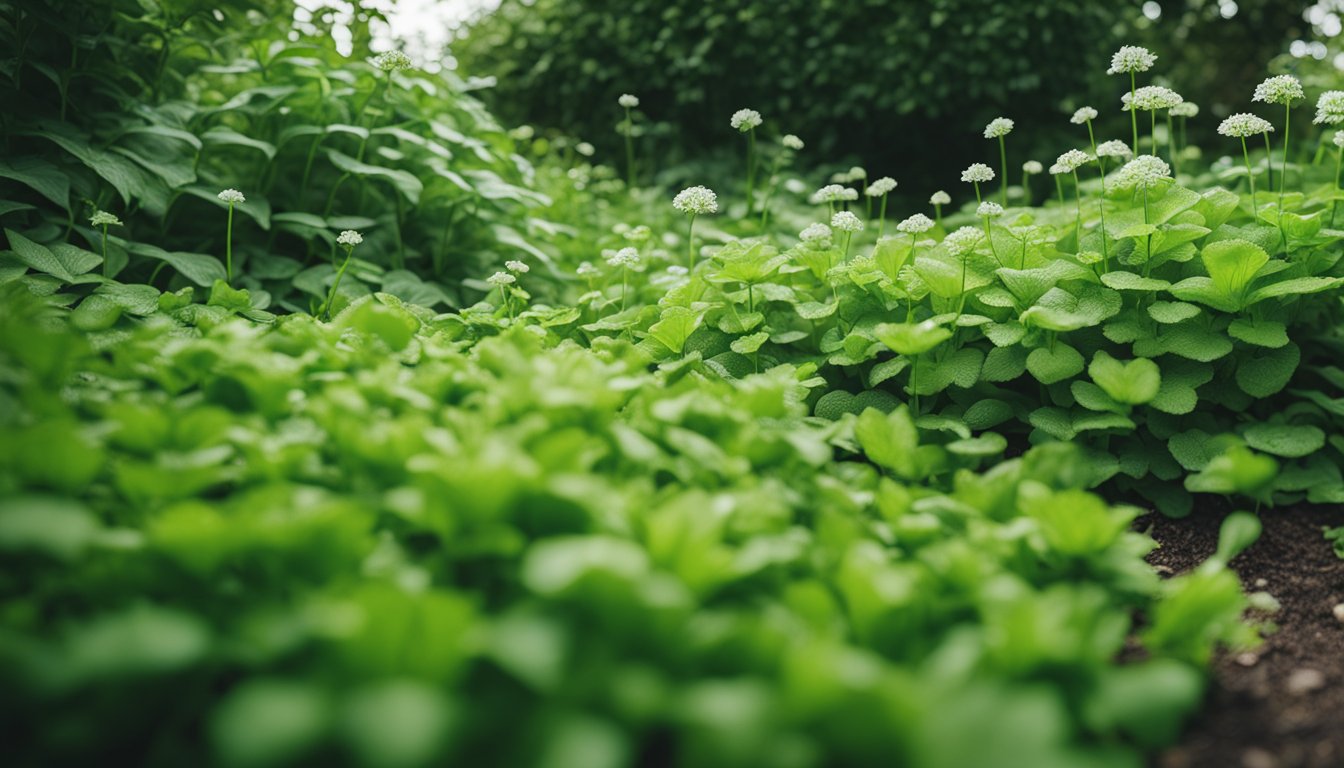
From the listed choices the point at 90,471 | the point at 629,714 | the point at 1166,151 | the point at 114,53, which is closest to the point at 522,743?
the point at 629,714

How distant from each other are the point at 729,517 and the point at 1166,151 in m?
5.02

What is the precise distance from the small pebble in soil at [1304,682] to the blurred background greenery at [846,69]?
4.48 metres

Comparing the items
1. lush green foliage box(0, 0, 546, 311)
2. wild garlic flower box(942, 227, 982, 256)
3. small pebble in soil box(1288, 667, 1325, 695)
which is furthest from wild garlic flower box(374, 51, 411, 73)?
small pebble in soil box(1288, 667, 1325, 695)

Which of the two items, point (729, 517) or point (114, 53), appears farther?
point (114, 53)

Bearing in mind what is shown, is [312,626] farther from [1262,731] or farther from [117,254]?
[117,254]

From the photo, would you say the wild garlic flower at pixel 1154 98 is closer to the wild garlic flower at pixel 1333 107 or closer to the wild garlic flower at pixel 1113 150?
the wild garlic flower at pixel 1113 150

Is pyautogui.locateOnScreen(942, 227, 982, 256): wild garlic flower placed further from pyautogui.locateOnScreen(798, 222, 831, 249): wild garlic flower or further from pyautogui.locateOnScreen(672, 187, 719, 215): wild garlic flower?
pyautogui.locateOnScreen(672, 187, 719, 215): wild garlic flower

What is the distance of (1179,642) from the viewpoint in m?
1.26

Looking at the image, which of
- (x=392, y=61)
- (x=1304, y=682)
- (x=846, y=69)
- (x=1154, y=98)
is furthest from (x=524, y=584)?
(x=846, y=69)

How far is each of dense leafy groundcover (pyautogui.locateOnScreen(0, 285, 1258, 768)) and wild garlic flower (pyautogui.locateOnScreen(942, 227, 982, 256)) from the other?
0.68 metres

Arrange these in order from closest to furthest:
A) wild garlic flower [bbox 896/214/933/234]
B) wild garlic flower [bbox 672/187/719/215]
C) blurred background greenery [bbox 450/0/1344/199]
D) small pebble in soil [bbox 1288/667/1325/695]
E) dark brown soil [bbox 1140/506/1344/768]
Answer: dark brown soil [bbox 1140/506/1344/768] → small pebble in soil [bbox 1288/667/1325/695] → wild garlic flower [bbox 896/214/933/234] → wild garlic flower [bbox 672/187/719/215] → blurred background greenery [bbox 450/0/1344/199]

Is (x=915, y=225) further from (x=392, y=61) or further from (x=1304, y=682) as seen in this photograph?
(x=392, y=61)

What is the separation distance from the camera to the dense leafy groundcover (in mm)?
892

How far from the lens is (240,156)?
126 inches
